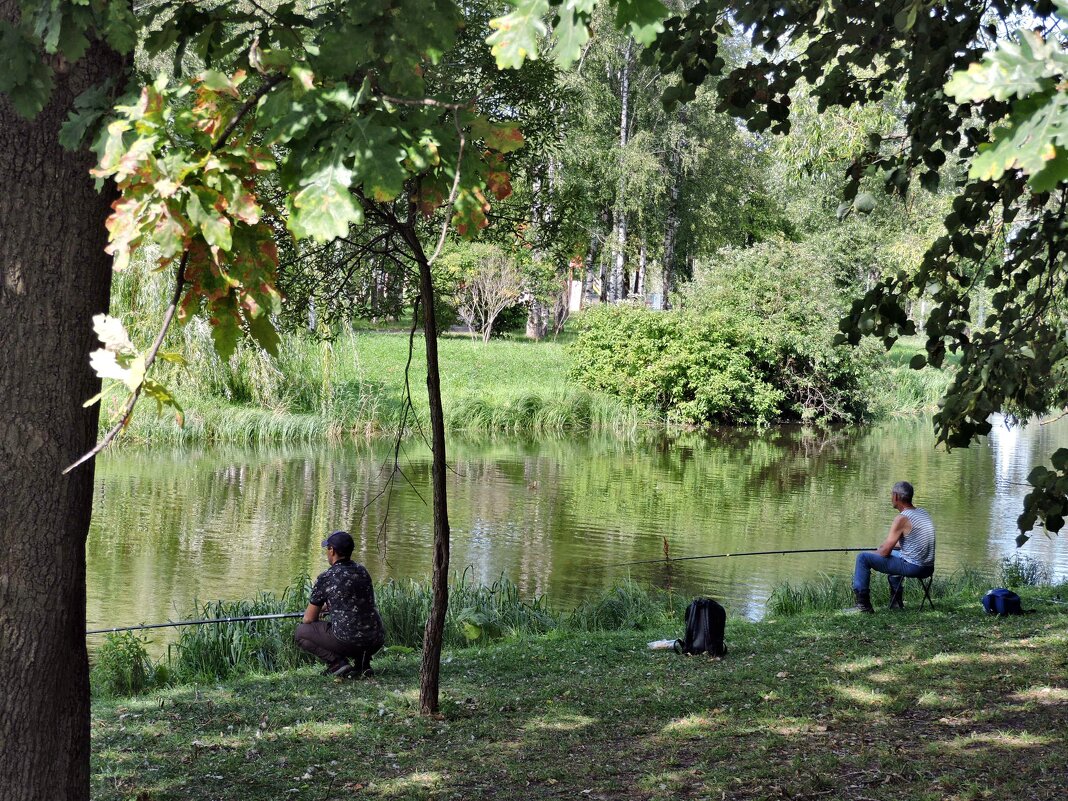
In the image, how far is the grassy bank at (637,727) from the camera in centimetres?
456

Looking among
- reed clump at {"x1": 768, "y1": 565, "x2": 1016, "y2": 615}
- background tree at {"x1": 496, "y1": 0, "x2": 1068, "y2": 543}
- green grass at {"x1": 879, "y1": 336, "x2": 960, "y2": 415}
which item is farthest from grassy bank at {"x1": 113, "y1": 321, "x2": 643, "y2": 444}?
background tree at {"x1": 496, "y1": 0, "x2": 1068, "y2": 543}

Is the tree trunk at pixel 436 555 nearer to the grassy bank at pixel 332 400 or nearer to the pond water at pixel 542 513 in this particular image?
the pond water at pixel 542 513

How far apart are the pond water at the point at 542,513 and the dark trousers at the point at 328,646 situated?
38.2 inches

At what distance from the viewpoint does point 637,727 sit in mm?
5508

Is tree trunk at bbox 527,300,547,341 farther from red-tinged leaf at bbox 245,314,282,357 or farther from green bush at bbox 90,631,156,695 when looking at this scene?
red-tinged leaf at bbox 245,314,282,357

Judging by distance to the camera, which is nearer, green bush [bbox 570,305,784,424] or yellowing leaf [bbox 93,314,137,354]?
yellowing leaf [bbox 93,314,137,354]

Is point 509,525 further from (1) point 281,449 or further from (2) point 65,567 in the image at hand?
(2) point 65,567

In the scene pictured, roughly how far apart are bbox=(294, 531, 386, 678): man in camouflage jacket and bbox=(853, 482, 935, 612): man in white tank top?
3.98 m

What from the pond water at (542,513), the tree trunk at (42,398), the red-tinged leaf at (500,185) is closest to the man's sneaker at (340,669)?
the pond water at (542,513)

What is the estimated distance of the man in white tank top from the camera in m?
8.76

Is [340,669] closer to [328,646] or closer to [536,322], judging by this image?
[328,646]

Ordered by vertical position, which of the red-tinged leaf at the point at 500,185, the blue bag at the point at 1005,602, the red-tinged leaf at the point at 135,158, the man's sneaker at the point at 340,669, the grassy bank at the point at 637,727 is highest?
the red-tinged leaf at the point at 500,185

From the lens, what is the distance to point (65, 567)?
11.0ft

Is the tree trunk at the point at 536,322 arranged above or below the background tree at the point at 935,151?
above
